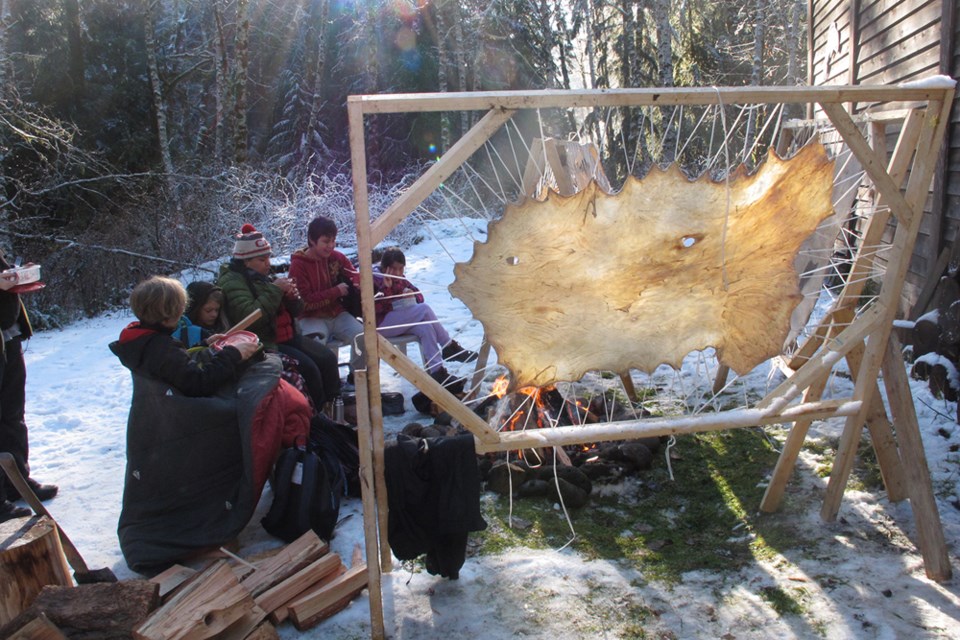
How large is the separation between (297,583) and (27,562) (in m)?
0.97

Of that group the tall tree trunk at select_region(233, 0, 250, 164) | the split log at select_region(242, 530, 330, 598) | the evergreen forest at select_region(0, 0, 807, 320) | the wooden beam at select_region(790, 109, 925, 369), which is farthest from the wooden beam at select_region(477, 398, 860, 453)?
the tall tree trunk at select_region(233, 0, 250, 164)

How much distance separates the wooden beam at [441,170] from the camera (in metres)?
2.31

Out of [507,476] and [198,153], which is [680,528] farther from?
[198,153]

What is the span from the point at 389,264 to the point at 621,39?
56.9 feet

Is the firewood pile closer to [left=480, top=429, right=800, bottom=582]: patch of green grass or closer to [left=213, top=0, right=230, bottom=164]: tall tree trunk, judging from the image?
[left=480, top=429, right=800, bottom=582]: patch of green grass

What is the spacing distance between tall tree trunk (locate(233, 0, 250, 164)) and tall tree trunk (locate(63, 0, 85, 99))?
598cm

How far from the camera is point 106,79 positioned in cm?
1628

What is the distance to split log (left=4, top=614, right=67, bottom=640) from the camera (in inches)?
83.4

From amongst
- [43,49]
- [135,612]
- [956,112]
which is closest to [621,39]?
[43,49]

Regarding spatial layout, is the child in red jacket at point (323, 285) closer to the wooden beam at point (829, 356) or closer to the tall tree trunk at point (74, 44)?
the wooden beam at point (829, 356)

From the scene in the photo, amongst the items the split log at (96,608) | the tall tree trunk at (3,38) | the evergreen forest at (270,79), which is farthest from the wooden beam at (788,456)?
the tall tree trunk at (3,38)

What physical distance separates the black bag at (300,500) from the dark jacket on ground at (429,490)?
625 mm

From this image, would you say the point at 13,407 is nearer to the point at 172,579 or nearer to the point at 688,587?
the point at 172,579

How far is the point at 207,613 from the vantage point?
2.38 m
